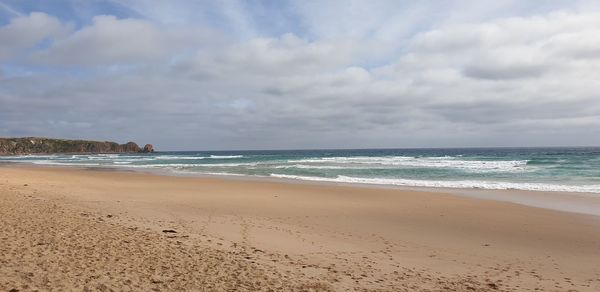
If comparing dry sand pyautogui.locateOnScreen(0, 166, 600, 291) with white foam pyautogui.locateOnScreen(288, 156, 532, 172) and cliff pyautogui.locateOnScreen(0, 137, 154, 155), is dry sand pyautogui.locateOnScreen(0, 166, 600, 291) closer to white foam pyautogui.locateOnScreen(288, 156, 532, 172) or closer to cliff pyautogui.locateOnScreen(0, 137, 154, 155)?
white foam pyautogui.locateOnScreen(288, 156, 532, 172)

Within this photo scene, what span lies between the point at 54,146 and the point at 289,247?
13518 centimetres

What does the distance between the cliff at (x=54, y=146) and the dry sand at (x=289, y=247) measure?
120428mm

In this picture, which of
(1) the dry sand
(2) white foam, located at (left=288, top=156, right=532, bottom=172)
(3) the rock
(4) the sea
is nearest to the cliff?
(3) the rock

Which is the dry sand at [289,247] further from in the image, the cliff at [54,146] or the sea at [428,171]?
the cliff at [54,146]

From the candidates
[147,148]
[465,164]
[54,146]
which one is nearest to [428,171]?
[465,164]

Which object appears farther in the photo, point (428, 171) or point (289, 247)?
point (428, 171)

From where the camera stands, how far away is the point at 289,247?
7.98 meters

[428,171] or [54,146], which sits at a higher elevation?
[54,146]

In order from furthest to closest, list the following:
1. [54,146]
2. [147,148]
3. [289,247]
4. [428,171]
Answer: [147,148] < [54,146] < [428,171] < [289,247]

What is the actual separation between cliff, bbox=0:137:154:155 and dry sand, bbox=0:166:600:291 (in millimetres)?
120428

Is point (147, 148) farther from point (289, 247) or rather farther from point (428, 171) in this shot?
point (289, 247)

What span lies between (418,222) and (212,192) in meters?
10.2

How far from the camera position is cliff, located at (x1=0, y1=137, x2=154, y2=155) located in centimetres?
11244

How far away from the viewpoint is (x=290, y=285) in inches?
215
